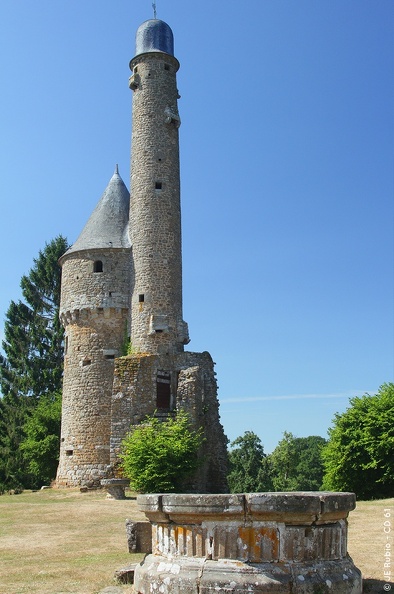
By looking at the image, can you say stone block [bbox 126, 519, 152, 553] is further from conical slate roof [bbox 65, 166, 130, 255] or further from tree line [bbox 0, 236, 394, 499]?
conical slate roof [bbox 65, 166, 130, 255]

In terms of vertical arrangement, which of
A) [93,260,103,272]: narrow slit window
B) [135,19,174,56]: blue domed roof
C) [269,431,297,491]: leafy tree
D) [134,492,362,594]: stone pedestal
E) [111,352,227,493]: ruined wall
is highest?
[135,19,174,56]: blue domed roof

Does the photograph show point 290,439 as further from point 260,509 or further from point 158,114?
point 260,509

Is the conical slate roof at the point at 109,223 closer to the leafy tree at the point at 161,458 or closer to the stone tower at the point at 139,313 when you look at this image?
the stone tower at the point at 139,313

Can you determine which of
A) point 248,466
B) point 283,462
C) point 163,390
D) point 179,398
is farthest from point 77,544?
point 283,462

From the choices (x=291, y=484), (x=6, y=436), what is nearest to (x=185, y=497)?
(x=6, y=436)

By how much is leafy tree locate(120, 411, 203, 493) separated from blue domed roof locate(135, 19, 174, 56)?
680 inches

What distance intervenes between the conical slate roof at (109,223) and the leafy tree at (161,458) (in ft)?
→ 29.8

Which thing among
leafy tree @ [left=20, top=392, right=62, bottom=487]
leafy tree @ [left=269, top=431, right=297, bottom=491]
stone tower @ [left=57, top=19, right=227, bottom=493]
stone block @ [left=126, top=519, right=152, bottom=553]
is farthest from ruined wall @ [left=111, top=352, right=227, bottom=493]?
leafy tree @ [left=269, top=431, right=297, bottom=491]

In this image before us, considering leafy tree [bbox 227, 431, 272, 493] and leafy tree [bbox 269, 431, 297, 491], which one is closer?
leafy tree [bbox 227, 431, 272, 493]

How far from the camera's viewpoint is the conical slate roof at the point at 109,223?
27.6 m

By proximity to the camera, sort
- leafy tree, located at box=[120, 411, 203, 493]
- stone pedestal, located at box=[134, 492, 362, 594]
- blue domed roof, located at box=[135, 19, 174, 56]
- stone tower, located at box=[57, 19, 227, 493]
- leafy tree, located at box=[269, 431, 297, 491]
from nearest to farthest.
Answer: stone pedestal, located at box=[134, 492, 362, 594] < leafy tree, located at box=[120, 411, 203, 493] < stone tower, located at box=[57, 19, 227, 493] < blue domed roof, located at box=[135, 19, 174, 56] < leafy tree, located at box=[269, 431, 297, 491]

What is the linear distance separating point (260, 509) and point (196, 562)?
0.81 m

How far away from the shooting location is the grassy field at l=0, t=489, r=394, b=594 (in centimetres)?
806

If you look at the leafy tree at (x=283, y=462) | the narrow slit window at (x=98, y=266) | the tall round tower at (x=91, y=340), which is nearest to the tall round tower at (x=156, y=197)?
the tall round tower at (x=91, y=340)
